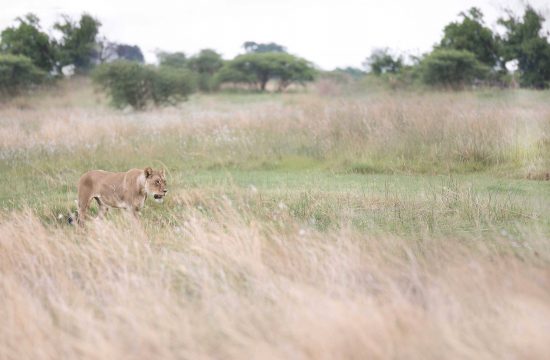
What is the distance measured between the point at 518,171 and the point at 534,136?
Answer: 54.8 inches

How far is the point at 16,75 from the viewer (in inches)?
1339

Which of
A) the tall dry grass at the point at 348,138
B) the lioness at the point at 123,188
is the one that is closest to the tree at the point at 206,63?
the tall dry grass at the point at 348,138

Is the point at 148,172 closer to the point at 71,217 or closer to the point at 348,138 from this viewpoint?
the point at 71,217

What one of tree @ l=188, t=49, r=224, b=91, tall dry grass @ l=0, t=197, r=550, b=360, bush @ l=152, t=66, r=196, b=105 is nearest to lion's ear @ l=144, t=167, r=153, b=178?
tall dry grass @ l=0, t=197, r=550, b=360

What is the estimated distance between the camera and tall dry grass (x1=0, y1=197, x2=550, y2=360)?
11.8ft

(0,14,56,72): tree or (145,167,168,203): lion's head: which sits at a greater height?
(0,14,56,72): tree

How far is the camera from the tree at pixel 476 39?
35688 mm

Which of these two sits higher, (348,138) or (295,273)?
(348,138)

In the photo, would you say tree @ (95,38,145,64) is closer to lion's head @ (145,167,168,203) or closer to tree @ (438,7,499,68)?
tree @ (438,7,499,68)

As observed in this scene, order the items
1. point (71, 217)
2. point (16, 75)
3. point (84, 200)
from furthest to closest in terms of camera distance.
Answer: point (16, 75) < point (84, 200) < point (71, 217)

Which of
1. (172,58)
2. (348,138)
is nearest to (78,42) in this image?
(172,58)

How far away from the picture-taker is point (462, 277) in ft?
14.1

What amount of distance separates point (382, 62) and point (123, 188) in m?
33.6

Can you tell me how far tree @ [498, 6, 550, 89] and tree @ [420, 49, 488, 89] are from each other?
239 centimetres
